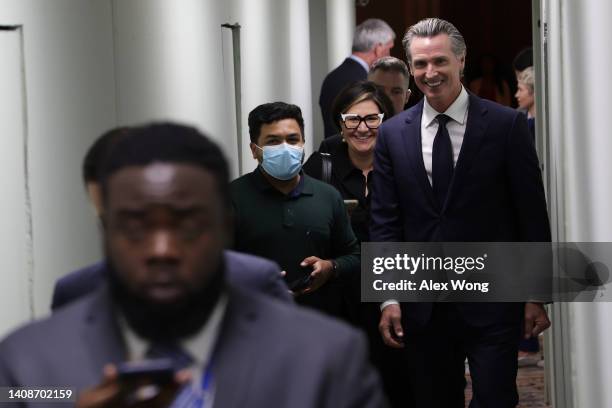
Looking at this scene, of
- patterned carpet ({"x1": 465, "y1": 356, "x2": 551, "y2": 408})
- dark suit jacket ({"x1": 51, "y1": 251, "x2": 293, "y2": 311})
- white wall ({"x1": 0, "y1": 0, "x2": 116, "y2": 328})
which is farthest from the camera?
patterned carpet ({"x1": 465, "y1": 356, "x2": 551, "y2": 408})

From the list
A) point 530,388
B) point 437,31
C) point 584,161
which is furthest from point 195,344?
point 530,388

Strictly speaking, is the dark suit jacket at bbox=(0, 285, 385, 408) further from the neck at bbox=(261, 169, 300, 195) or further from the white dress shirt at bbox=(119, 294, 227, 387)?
the neck at bbox=(261, 169, 300, 195)

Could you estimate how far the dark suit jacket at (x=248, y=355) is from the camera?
1.13 metres

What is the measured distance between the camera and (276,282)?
1.85 meters

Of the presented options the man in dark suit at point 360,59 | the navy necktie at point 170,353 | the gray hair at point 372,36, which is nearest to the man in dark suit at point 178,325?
the navy necktie at point 170,353

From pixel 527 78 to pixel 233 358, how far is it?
826cm

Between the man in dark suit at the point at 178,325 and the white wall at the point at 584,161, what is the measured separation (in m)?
2.27

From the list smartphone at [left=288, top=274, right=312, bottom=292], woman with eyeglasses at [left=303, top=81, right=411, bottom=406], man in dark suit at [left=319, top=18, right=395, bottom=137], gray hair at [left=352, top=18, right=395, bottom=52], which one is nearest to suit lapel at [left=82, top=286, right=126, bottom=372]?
smartphone at [left=288, top=274, right=312, bottom=292]

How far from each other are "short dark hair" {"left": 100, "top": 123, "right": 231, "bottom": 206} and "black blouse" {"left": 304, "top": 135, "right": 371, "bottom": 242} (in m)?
3.81

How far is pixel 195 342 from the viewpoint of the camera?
1114 millimetres

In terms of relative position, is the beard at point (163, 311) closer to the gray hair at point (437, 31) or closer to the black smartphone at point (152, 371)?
the black smartphone at point (152, 371)

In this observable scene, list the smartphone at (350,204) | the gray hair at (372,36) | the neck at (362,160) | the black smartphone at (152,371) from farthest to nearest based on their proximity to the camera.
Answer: the gray hair at (372,36) → the neck at (362,160) → the smartphone at (350,204) → the black smartphone at (152,371)

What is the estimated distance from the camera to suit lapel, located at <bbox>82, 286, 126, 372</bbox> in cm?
112

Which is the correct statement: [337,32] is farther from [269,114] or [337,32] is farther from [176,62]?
[269,114]
